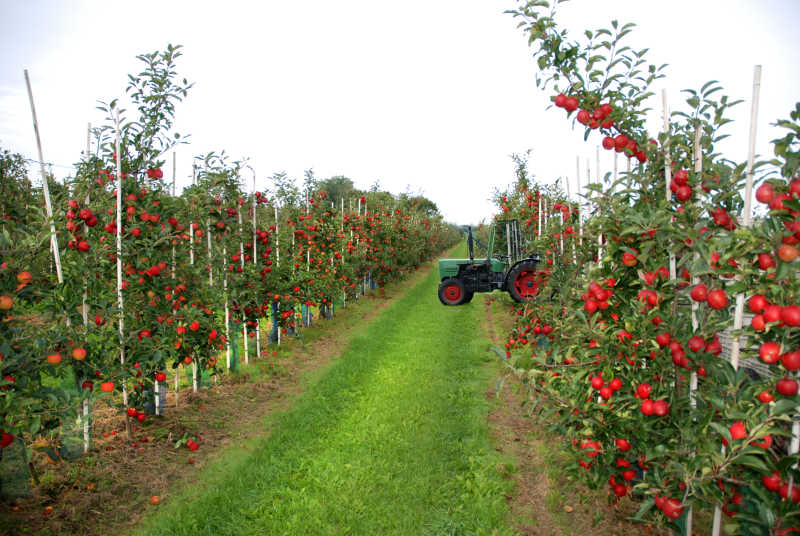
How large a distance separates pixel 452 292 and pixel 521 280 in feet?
6.69

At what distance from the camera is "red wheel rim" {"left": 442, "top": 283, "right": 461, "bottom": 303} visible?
34.2ft

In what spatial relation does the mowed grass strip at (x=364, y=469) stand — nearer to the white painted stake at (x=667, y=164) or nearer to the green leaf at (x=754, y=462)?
the green leaf at (x=754, y=462)

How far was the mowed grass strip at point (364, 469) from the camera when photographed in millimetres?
3055

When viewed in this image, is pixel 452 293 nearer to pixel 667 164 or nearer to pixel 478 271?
pixel 478 271

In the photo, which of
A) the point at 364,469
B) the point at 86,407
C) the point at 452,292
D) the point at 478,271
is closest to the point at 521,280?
the point at 478,271

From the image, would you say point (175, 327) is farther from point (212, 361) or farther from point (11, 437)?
point (11, 437)

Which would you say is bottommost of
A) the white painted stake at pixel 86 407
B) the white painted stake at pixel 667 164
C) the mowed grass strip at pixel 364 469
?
the mowed grass strip at pixel 364 469

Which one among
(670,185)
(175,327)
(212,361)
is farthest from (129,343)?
(670,185)

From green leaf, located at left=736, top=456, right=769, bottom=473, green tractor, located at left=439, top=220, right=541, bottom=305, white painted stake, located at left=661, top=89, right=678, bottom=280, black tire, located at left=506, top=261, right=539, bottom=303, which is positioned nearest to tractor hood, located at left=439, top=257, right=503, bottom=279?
green tractor, located at left=439, top=220, right=541, bottom=305

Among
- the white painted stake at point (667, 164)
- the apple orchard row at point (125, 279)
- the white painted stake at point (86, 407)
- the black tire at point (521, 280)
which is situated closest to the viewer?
the white painted stake at point (667, 164)

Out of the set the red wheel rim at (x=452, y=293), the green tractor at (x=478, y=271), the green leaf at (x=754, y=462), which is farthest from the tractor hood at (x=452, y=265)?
the green leaf at (x=754, y=462)

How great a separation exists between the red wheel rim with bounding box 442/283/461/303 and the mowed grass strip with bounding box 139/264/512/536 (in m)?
4.34

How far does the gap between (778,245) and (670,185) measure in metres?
0.78

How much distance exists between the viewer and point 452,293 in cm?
1048
